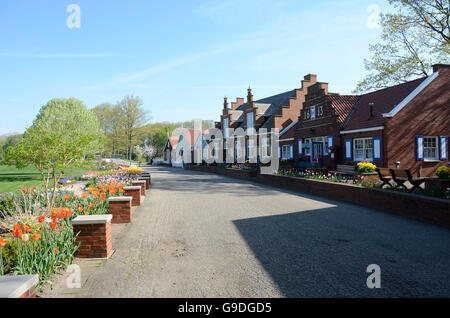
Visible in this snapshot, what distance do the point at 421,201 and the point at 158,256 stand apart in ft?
24.7

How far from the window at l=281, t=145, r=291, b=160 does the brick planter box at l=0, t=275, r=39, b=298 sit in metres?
28.0

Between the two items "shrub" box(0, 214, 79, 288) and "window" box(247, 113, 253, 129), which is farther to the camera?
"window" box(247, 113, 253, 129)

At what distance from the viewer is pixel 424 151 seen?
19.2 m

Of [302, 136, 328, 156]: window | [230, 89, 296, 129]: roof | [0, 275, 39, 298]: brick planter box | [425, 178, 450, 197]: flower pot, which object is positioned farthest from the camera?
[230, 89, 296, 129]: roof

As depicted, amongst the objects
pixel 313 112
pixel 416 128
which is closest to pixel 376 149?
pixel 416 128

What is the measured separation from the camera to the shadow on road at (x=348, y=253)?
405 cm

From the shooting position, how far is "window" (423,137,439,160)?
754 inches

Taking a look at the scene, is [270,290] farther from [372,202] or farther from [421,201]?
[372,202]

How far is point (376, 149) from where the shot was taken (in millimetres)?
18906

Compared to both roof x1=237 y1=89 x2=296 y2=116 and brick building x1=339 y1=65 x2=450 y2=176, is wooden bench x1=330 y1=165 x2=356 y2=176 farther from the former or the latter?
roof x1=237 y1=89 x2=296 y2=116

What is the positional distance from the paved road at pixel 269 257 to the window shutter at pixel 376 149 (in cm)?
1086

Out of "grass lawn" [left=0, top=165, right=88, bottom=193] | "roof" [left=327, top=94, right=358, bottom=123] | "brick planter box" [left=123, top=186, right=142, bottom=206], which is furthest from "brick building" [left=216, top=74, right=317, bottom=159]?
"brick planter box" [left=123, top=186, right=142, bottom=206]

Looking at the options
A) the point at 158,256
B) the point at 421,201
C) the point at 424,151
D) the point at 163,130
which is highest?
the point at 163,130

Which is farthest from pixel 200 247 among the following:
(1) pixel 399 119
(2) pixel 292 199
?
(1) pixel 399 119
